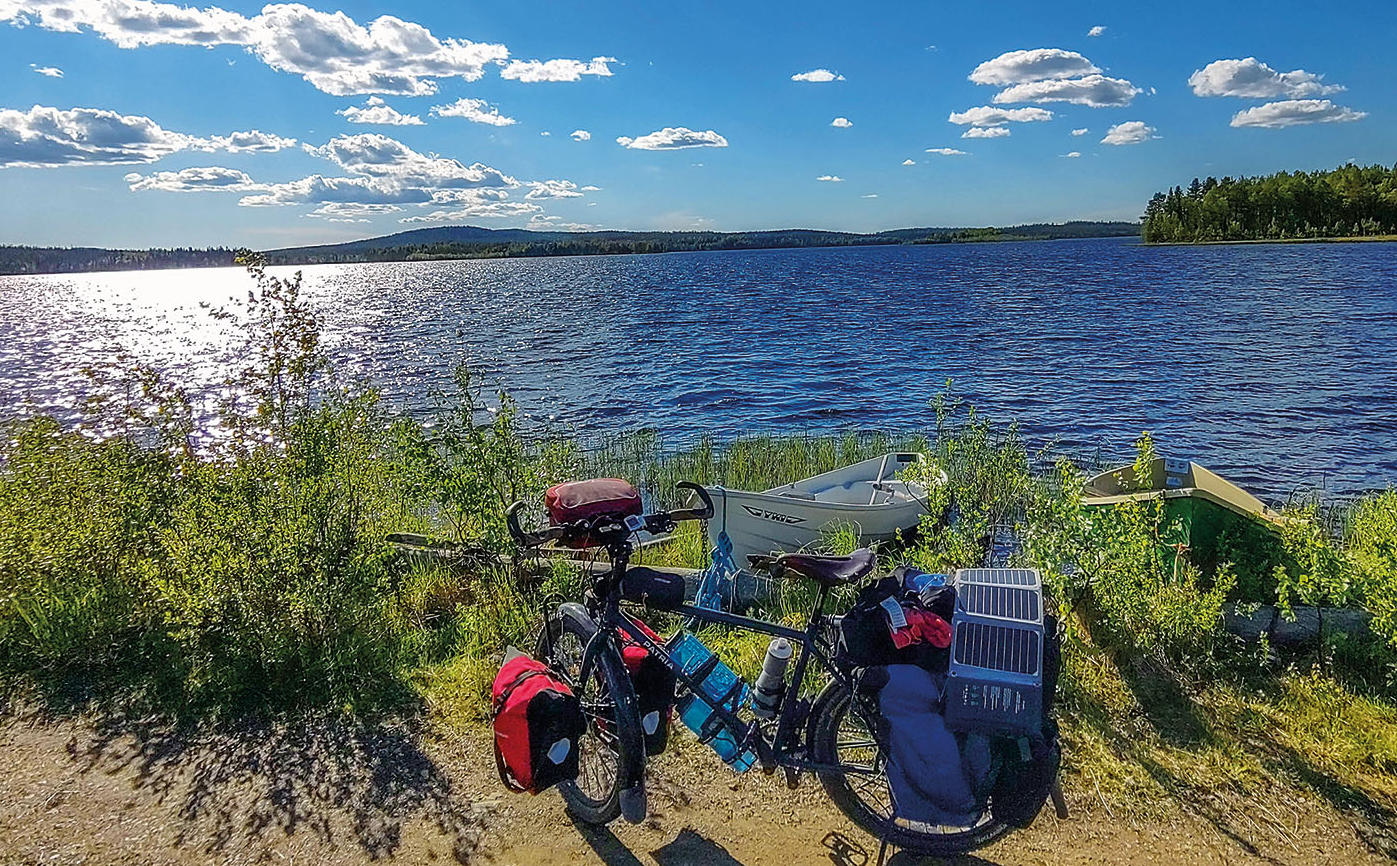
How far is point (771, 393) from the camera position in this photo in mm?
23219

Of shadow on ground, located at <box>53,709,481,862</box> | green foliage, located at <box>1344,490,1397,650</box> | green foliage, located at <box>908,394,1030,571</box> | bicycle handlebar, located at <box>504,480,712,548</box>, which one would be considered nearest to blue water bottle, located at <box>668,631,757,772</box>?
bicycle handlebar, located at <box>504,480,712,548</box>

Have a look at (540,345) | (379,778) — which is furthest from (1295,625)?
(540,345)

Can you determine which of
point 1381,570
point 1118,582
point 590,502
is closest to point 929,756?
point 590,502

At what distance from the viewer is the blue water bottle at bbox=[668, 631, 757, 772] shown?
383 cm

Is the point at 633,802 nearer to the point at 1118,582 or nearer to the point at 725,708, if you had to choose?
the point at 725,708

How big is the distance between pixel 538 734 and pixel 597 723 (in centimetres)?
43

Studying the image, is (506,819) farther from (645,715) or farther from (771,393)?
(771,393)

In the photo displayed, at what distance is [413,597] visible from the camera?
21.7 feet

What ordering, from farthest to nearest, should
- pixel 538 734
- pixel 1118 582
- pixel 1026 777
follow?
1. pixel 1118 582
2. pixel 538 734
3. pixel 1026 777

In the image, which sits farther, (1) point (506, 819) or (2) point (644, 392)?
(2) point (644, 392)

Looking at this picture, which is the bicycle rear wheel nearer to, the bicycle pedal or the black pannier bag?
the bicycle pedal

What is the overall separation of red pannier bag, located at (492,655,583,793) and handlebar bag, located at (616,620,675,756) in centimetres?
29

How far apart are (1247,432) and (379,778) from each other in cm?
Answer: 1838

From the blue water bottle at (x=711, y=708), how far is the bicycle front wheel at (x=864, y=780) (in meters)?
0.34
